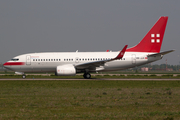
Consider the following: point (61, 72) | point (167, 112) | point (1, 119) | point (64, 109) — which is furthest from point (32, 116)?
point (61, 72)

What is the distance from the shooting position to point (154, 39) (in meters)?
35.5

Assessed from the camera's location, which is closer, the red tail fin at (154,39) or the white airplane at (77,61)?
the white airplane at (77,61)

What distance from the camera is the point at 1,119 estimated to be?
847cm

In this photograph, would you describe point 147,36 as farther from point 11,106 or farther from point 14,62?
point 11,106

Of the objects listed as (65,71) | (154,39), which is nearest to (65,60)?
(65,71)

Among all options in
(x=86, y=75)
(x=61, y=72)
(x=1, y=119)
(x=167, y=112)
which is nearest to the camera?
(x=1, y=119)

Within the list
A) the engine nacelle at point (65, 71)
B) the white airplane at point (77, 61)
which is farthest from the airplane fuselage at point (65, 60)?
the engine nacelle at point (65, 71)

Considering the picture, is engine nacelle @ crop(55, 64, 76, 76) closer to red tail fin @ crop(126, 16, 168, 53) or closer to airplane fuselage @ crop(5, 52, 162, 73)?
airplane fuselage @ crop(5, 52, 162, 73)

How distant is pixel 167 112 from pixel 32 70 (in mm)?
26609

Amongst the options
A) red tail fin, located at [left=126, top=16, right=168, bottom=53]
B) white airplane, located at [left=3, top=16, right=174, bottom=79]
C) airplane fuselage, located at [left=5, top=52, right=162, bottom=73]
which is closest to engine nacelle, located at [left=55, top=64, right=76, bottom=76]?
white airplane, located at [left=3, top=16, right=174, bottom=79]

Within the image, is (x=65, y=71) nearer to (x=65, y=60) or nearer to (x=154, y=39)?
(x=65, y=60)

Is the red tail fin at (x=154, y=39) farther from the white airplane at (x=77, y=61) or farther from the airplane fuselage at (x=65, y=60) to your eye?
the airplane fuselage at (x=65, y=60)

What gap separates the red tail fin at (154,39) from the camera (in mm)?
35281

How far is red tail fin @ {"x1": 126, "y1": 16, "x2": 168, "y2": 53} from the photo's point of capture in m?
35.3
